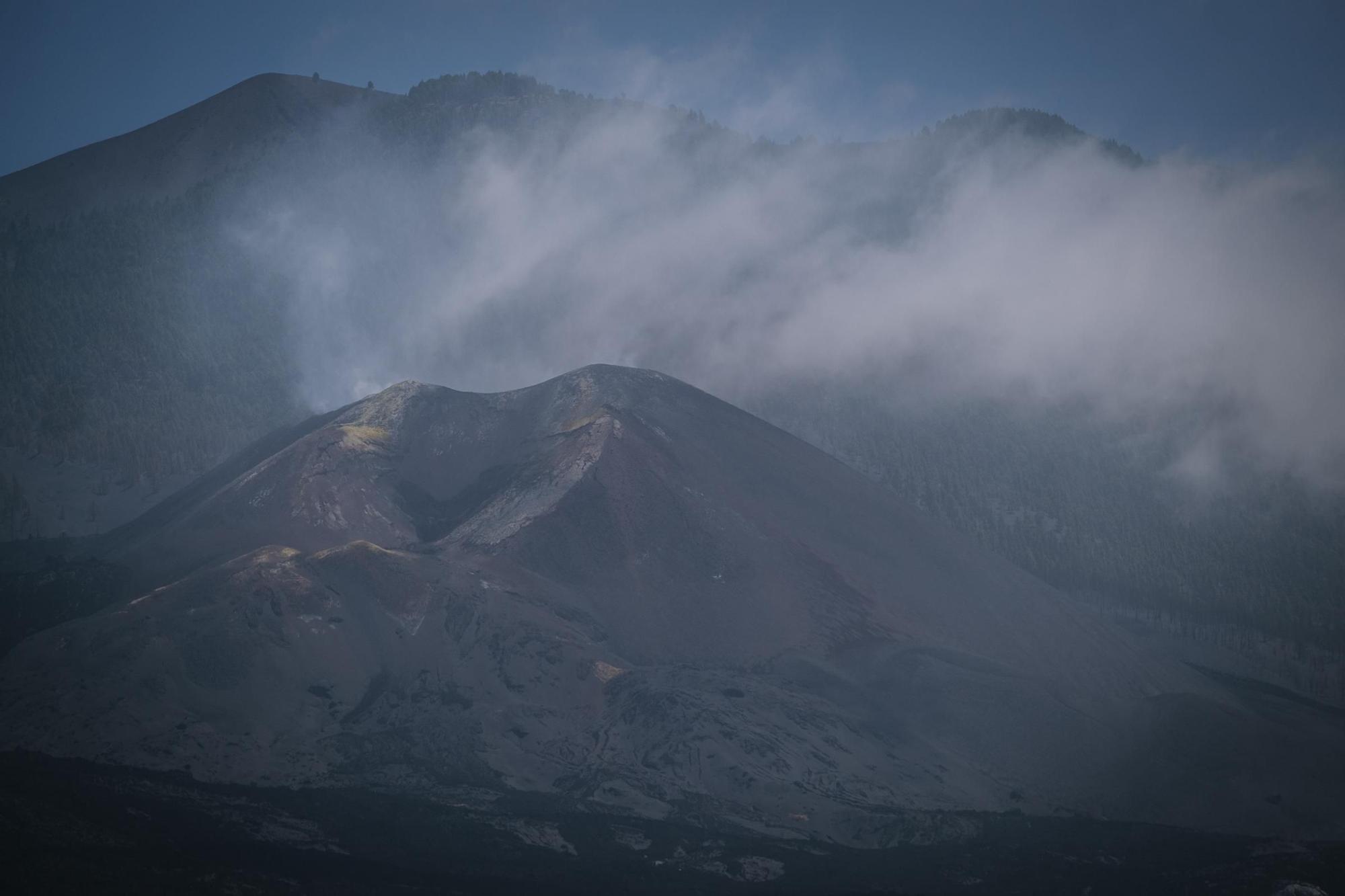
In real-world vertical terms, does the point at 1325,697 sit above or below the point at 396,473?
below

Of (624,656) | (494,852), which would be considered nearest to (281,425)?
(624,656)

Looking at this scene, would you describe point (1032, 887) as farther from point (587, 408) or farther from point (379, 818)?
point (587, 408)

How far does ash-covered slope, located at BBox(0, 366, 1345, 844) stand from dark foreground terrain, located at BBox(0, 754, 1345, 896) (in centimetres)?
229

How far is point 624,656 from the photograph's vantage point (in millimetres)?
76625

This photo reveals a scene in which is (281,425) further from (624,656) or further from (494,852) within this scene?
(494,852)

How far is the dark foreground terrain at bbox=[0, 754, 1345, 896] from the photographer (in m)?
48.3

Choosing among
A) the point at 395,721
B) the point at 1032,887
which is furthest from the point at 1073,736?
the point at 395,721

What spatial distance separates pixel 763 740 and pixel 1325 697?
8513 cm

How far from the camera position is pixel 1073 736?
7656 centimetres

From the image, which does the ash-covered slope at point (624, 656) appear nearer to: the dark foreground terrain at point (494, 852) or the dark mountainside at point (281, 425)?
the dark foreground terrain at point (494, 852)

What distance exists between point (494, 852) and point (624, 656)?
22991 mm

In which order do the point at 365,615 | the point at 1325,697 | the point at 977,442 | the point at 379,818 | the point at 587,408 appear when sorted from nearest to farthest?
the point at 379,818 < the point at 365,615 < the point at 587,408 < the point at 1325,697 < the point at 977,442

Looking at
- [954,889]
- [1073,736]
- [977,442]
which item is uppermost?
[977,442]

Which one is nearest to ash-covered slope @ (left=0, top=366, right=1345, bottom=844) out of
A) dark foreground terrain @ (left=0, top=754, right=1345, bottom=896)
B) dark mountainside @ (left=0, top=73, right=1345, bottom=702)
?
dark foreground terrain @ (left=0, top=754, right=1345, bottom=896)
